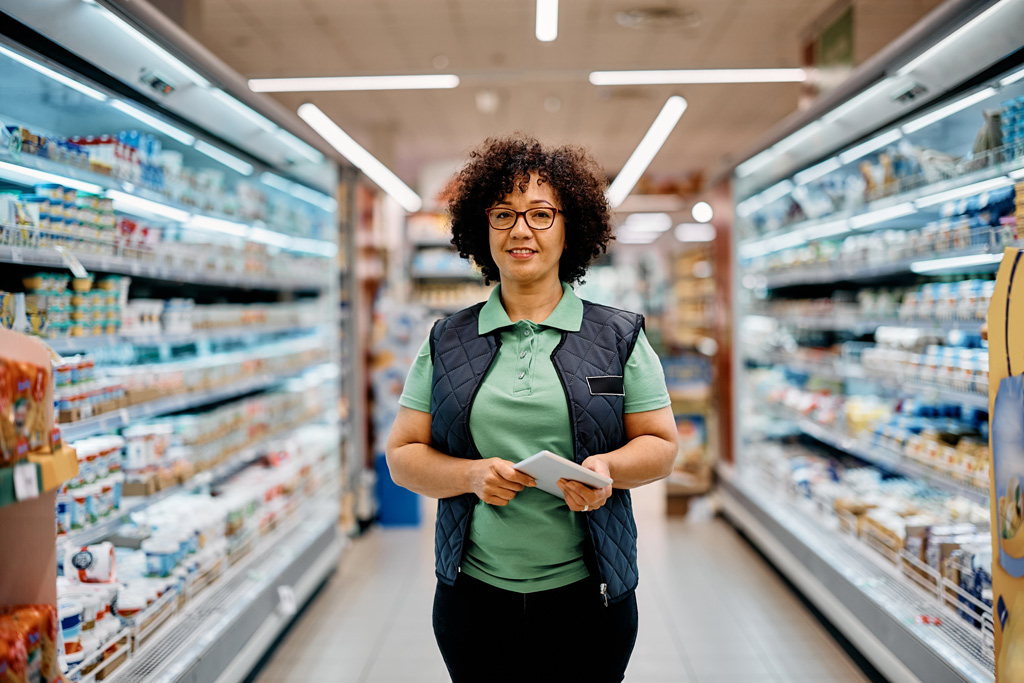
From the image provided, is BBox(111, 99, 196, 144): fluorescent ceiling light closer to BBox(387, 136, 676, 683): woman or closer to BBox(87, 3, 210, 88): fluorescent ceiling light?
BBox(87, 3, 210, 88): fluorescent ceiling light

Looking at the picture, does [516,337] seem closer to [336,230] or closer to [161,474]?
[161,474]

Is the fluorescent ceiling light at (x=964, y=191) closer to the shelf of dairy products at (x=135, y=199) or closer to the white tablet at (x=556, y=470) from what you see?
the white tablet at (x=556, y=470)

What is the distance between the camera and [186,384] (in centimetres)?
345

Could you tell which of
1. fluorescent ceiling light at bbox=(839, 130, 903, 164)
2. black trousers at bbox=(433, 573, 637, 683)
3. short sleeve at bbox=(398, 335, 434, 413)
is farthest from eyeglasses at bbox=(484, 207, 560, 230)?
fluorescent ceiling light at bbox=(839, 130, 903, 164)

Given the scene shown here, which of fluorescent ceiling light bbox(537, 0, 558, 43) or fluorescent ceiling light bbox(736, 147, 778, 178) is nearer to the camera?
fluorescent ceiling light bbox(537, 0, 558, 43)

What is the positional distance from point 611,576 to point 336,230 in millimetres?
3977

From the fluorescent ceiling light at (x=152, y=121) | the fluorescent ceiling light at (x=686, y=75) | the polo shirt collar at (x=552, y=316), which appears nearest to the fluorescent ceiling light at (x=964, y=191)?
the fluorescent ceiling light at (x=686, y=75)

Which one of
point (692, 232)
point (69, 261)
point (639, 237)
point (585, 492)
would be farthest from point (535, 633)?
point (639, 237)

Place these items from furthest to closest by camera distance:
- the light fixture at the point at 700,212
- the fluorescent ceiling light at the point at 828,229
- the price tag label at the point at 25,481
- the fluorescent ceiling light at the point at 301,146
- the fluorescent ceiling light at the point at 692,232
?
the fluorescent ceiling light at the point at 692,232 → the light fixture at the point at 700,212 → the fluorescent ceiling light at the point at 828,229 → the fluorescent ceiling light at the point at 301,146 → the price tag label at the point at 25,481

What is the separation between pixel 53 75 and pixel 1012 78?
338 centimetres

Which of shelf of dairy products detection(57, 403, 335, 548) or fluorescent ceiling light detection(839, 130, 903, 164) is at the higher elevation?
fluorescent ceiling light detection(839, 130, 903, 164)

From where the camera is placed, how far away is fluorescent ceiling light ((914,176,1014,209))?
116 inches

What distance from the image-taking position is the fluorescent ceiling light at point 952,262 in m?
3.25

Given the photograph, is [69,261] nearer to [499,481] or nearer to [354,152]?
[499,481]
